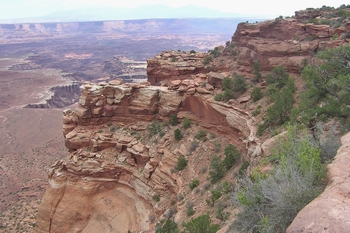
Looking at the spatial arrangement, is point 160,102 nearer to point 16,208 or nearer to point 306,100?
point 306,100

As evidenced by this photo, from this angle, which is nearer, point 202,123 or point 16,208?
point 202,123

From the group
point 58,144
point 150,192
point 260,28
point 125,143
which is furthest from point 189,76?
point 58,144

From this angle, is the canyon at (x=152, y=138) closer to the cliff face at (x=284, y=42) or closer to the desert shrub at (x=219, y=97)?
the cliff face at (x=284, y=42)

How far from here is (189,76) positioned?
3403 cm

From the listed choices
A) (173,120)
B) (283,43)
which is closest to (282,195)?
(173,120)

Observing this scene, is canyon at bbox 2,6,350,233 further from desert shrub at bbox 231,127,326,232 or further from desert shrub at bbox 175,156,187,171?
desert shrub at bbox 231,127,326,232

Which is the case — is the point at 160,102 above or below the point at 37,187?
above

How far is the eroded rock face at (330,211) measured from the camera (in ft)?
19.7

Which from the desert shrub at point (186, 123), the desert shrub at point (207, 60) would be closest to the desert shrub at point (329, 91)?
the desert shrub at point (186, 123)

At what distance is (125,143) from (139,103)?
411 cm

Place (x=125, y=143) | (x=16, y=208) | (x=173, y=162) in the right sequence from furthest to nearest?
(x=16, y=208) < (x=125, y=143) < (x=173, y=162)

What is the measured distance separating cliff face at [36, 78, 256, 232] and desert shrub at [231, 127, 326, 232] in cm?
1305

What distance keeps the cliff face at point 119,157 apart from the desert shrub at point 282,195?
42.8 ft

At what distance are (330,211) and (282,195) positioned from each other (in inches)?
63.0
